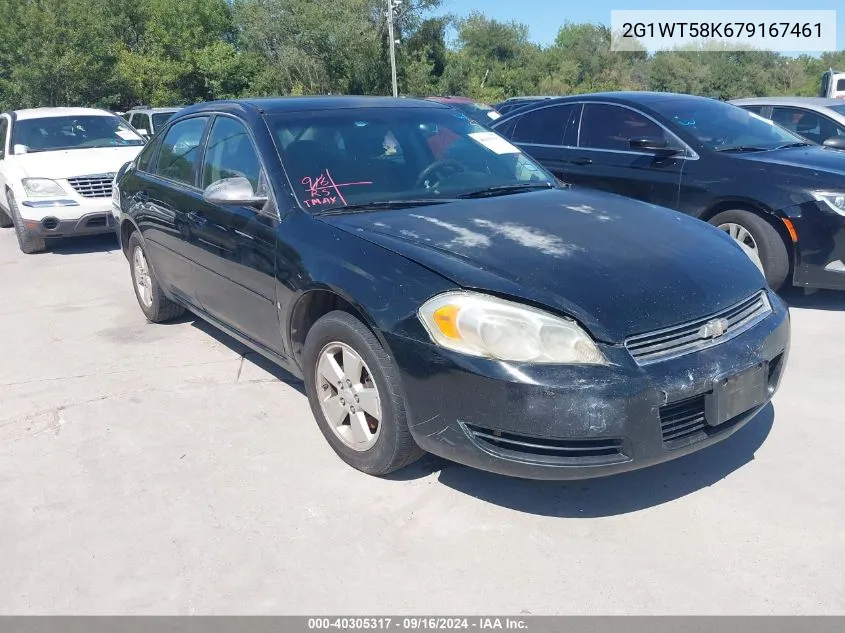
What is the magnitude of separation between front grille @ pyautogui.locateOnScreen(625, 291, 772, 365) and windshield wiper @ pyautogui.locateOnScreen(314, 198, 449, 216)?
136 cm

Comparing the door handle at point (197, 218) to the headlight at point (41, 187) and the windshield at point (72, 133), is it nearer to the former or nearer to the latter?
the headlight at point (41, 187)

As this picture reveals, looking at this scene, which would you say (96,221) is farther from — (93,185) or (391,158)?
(391,158)

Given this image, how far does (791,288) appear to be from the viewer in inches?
248

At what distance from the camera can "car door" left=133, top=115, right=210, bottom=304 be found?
4.70 meters

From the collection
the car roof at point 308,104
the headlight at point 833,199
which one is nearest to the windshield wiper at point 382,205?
the car roof at point 308,104

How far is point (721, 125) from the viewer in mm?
6562

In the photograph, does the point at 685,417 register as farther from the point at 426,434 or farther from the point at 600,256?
the point at 426,434

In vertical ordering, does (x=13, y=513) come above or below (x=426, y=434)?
below

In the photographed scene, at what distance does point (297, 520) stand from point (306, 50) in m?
39.6

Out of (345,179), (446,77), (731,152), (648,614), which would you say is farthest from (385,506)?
(446,77)

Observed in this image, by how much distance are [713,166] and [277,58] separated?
37150 mm

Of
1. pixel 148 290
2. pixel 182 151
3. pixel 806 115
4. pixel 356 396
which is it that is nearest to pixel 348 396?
pixel 356 396

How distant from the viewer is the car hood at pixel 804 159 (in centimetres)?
569

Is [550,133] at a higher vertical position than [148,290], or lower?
higher
